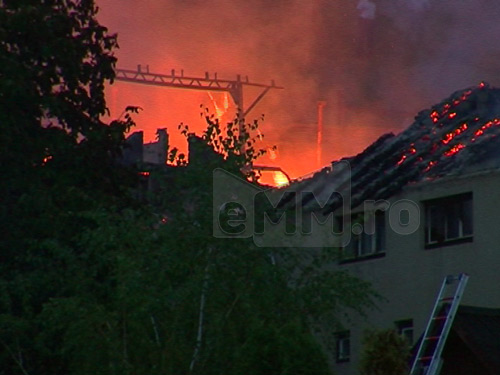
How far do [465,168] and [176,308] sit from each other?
30.6 ft

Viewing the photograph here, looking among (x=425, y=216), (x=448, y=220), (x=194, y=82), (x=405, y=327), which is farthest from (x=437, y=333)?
(x=194, y=82)

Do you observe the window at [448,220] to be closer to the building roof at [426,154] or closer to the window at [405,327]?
the building roof at [426,154]

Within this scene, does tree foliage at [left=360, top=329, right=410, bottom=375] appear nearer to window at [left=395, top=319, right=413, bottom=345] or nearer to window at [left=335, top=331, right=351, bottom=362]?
window at [left=395, top=319, right=413, bottom=345]

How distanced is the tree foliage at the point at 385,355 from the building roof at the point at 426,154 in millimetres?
7873

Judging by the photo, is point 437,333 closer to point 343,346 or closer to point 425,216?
point 425,216

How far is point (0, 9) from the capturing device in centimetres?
2917


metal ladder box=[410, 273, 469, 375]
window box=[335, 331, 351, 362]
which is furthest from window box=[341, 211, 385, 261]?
metal ladder box=[410, 273, 469, 375]

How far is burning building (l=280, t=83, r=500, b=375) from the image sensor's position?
28.3 m

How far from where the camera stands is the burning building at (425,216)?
2830 centimetres

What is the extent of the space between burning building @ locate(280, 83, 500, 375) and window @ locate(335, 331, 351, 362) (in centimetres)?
3

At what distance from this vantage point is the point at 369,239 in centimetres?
3148

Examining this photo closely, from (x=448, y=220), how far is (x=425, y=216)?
2.03ft

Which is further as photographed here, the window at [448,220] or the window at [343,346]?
the window at [343,346]

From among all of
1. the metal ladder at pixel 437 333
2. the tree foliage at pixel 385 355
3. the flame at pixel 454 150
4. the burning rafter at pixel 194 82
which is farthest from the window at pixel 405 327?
the burning rafter at pixel 194 82
